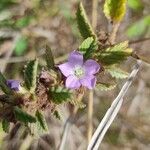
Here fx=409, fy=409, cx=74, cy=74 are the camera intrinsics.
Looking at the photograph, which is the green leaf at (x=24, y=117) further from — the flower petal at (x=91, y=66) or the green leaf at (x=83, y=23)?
the green leaf at (x=83, y=23)

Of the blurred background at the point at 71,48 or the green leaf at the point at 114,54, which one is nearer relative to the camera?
the green leaf at the point at 114,54

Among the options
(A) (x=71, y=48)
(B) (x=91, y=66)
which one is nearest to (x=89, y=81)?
(B) (x=91, y=66)

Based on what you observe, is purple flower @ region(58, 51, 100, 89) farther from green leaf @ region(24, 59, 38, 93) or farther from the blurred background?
the blurred background

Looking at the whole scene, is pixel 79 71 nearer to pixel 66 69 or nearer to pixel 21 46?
pixel 66 69

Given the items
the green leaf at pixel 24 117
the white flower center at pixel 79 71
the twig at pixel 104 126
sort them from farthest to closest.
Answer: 1. the twig at pixel 104 126
2. the white flower center at pixel 79 71
3. the green leaf at pixel 24 117

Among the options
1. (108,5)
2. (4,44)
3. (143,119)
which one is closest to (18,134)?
(4,44)

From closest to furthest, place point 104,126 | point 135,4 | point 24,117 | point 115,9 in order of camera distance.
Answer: point 24,117
point 115,9
point 104,126
point 135,4

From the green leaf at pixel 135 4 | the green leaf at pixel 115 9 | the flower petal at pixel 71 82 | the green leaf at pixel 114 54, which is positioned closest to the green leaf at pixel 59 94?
the flower petal at pixel 71 82
